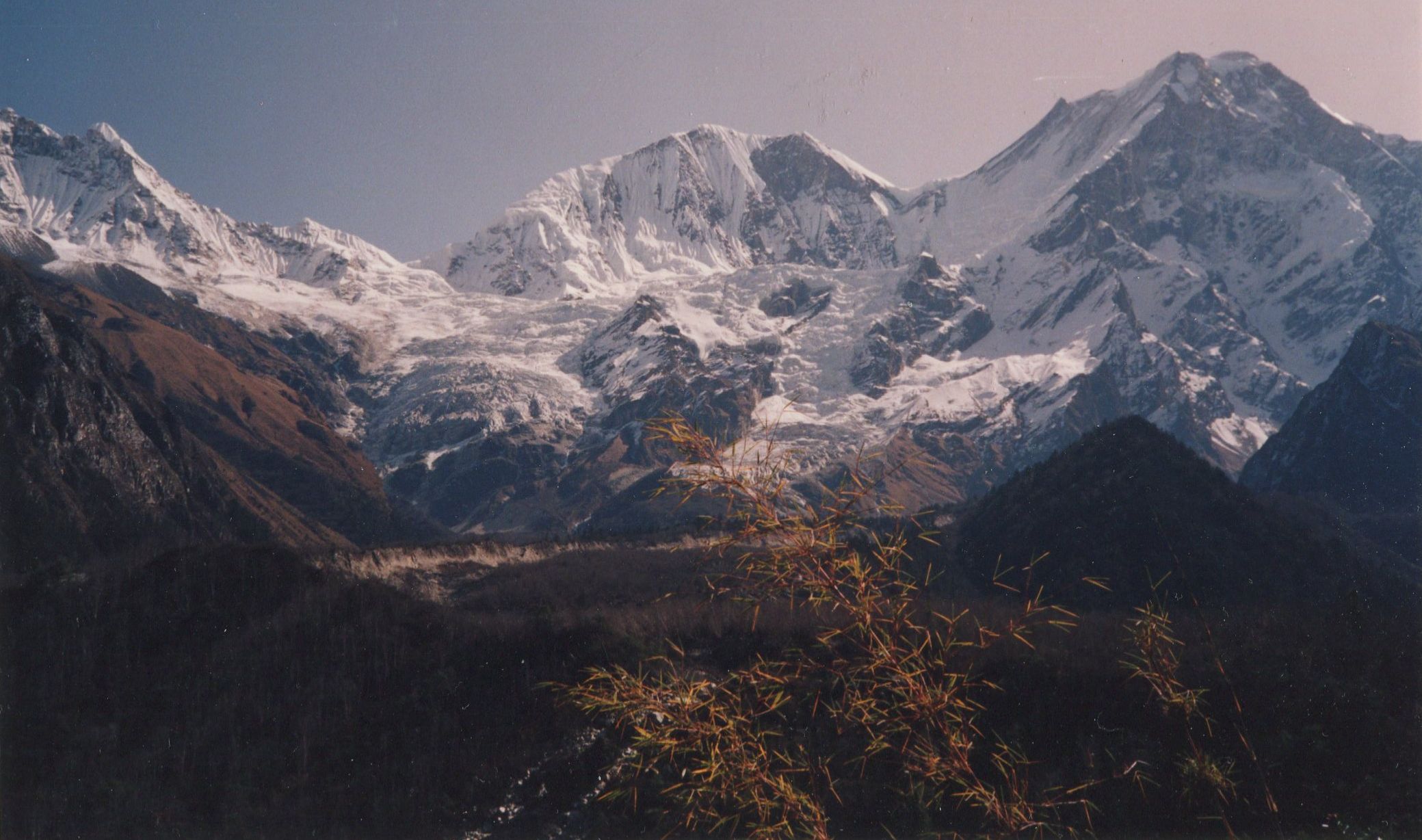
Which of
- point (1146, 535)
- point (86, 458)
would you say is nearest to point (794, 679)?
point (1146, 535)

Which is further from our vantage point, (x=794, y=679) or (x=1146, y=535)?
(x=1146, y=535)

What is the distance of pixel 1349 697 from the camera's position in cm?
3155

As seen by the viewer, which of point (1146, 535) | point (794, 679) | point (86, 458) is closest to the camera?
point (794, 679)

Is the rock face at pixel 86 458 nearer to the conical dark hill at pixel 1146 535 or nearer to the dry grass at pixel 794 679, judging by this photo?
the conical dark hill at pixel 1146 535

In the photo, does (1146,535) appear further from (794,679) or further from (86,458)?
(86,458)

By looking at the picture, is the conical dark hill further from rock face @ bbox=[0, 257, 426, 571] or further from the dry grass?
rock face @ bbox=[0, 257, 426, 571]

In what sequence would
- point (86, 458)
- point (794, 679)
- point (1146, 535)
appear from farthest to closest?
point (86, 458) → point (1146, 535) → point (794, 679)

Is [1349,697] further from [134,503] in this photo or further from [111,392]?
[111,392]

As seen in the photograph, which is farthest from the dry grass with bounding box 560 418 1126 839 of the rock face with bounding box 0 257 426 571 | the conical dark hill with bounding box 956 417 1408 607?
the rock face with bounding box 0 257 426 571

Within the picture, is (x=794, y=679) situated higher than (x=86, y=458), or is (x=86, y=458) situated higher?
(x=86, y=458)

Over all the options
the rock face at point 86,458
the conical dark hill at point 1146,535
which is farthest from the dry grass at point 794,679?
the rock face at point 86,458

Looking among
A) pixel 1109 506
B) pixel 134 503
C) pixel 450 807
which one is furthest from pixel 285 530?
pixel 450 807

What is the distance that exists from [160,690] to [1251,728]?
1686 inches

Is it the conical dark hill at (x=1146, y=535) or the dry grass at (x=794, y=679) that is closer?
the dry grass at (x=794, y=679)
